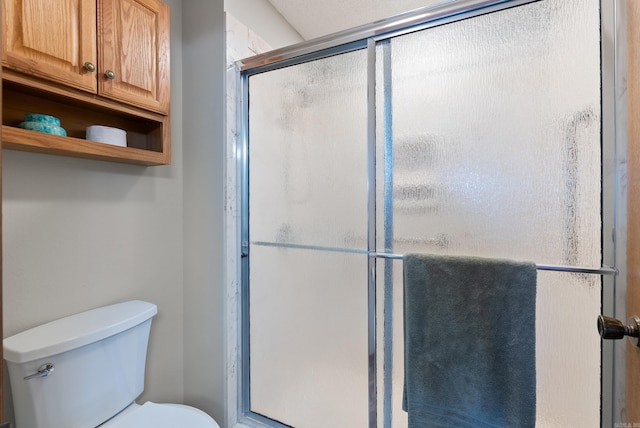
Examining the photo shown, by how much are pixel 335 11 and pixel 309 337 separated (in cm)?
176

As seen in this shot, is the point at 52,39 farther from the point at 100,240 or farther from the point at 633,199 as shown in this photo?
the point at 633,199

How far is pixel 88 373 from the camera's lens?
1.05 metres

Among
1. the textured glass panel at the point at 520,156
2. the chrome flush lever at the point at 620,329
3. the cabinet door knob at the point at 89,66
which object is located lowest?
the chrome flush lever at the point at 620,329

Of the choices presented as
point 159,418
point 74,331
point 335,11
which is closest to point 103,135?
point 74,331

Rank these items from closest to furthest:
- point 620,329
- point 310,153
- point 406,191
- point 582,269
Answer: point 620,329, point 582,269, point 406,191, point 310,153

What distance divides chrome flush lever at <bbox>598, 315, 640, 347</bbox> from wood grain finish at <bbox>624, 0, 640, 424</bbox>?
50mm

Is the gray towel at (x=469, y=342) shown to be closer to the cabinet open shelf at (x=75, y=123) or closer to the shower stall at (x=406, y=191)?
the shower stall at (x=406, y=191)

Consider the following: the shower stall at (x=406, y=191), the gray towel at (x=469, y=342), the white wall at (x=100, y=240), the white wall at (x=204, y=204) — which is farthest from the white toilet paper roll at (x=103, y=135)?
the gray towel at (x=469, y=342)

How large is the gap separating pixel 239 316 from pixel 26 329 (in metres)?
0.77

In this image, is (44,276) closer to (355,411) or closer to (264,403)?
(264,403)

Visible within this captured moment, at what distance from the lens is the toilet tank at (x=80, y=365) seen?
934 mm

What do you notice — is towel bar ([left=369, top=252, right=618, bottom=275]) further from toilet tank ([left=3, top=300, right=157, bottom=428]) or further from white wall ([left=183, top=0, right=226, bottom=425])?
toilet tank ([left=3, top=300, right=157, bottom=428])

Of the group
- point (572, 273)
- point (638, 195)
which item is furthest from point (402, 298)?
point (638, 195)

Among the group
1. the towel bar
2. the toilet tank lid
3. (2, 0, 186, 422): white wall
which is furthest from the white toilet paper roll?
the towel bar
